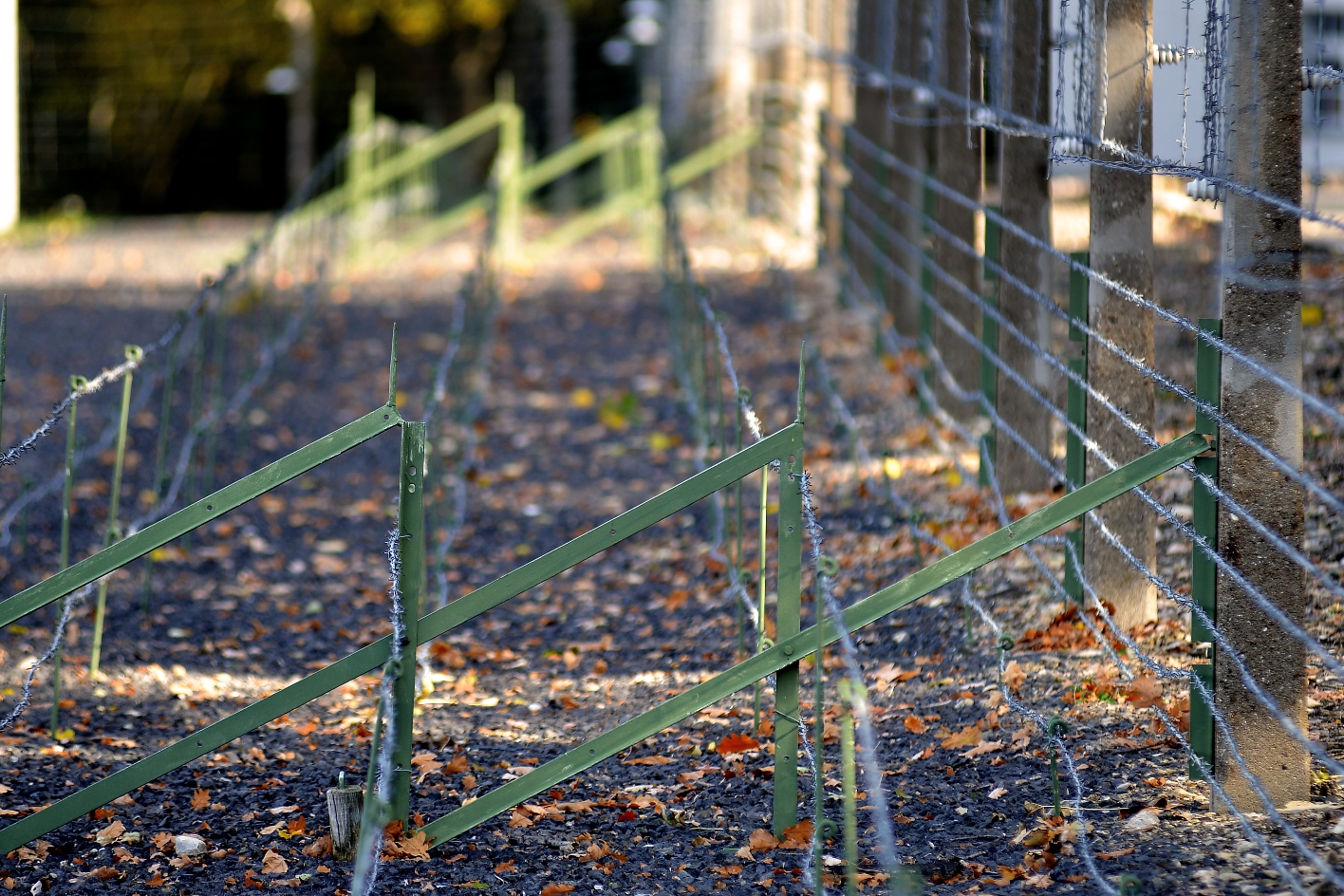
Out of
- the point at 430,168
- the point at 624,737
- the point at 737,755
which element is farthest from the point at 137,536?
the point at 430,168

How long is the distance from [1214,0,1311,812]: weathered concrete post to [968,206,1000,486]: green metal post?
2278mm

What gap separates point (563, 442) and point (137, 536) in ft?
15.7

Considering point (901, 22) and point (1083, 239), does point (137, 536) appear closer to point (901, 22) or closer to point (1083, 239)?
point (901, 22)

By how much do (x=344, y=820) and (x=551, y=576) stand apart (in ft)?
2.56

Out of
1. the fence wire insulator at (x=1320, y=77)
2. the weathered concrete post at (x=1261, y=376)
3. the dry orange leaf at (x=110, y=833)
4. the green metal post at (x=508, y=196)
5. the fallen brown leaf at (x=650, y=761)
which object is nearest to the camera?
the fence wire insulator at (x=1320, y=77)

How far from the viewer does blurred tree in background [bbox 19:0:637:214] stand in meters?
24.8

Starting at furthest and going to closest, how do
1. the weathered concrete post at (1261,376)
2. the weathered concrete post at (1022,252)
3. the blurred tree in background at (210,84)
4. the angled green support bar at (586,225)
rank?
the blurred tree in background at (210,84) → the angled green support bar at (586,225) → the weathered concrete post at (1022,252) → the weathered concrete post at (1261,376)

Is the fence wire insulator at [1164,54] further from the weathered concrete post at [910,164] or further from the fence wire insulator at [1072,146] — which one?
the weathered concrete post at [910,164]

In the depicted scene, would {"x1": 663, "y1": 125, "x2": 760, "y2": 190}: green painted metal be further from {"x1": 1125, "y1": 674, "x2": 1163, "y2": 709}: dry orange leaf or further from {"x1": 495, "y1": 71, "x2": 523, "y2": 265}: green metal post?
{"x1": 1125, "y1": 674, "x2": 1163, "y2": 709}: dry orange leaf

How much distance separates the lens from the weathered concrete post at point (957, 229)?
656 centimetres

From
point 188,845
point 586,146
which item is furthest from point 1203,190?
point 586,146

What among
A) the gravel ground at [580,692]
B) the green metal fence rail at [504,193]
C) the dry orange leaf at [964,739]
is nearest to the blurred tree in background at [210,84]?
the green metal fence rail at [504,193]

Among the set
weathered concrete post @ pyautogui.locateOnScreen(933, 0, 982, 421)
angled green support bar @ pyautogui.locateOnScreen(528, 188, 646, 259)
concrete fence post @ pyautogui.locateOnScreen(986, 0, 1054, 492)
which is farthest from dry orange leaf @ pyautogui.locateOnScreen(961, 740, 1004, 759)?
angled green support bar @ pyautogui.locateOnScreen(528, 188, 646, 259)

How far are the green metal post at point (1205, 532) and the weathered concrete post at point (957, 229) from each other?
321 cm
